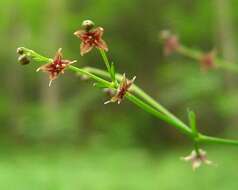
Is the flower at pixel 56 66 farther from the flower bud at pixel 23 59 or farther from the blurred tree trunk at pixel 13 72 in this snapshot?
the blurred tree trunk at pixel 13 72

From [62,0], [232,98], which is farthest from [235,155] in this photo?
[62,0]

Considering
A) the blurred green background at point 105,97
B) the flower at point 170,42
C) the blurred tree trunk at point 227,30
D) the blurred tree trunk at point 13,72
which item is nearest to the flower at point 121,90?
the flower at point 170,42

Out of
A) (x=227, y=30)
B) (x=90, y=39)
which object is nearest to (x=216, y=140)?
(x=90, y=39)

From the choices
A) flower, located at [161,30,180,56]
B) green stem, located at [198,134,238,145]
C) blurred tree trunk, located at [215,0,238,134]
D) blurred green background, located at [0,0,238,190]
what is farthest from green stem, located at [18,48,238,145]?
blurred tree trunk, located at [215,0,238,134]

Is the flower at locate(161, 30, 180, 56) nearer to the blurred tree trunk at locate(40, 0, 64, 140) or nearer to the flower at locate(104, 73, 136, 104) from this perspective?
the flower at locate(104, 73, 136, 104)

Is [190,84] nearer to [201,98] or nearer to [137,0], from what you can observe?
[201,98]

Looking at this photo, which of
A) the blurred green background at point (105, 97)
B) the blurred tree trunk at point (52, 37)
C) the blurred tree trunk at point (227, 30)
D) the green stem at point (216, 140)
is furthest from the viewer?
the blurred tree trunk at point (52, 37)

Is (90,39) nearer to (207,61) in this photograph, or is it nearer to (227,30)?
(207,61)
